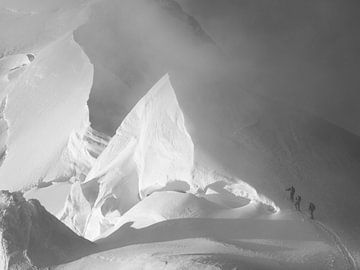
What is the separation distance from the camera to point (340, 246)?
23.7m

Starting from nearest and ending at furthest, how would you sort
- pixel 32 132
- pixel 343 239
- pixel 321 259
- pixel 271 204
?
pixel 321 259, pixel 343 239, pixel 271 204, pixel 32 132

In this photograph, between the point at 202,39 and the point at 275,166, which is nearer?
the point at 275,166

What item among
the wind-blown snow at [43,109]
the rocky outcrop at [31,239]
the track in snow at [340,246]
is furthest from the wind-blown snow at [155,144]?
the track in snow at [340,246]

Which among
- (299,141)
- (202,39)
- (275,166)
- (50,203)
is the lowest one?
(50,203)

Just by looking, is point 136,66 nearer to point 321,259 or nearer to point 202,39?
point 202,39

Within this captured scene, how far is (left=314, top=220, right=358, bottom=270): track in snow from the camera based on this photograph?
22312 mm

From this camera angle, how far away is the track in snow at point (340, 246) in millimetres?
22312

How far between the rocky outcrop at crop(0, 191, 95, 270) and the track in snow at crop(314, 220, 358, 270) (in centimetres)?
943

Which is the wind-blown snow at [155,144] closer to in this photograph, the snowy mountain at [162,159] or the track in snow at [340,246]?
the snowy mountain at [162,159]

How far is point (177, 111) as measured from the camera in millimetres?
30625

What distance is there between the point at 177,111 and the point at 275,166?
5621 millimetres

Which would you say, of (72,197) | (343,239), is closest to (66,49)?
(72,197)

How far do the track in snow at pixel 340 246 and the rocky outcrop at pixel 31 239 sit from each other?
9.43 metres

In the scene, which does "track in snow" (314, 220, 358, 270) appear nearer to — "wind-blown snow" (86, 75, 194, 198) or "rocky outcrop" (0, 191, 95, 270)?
"wind-blown snow" (86, 75, 194, 198)
